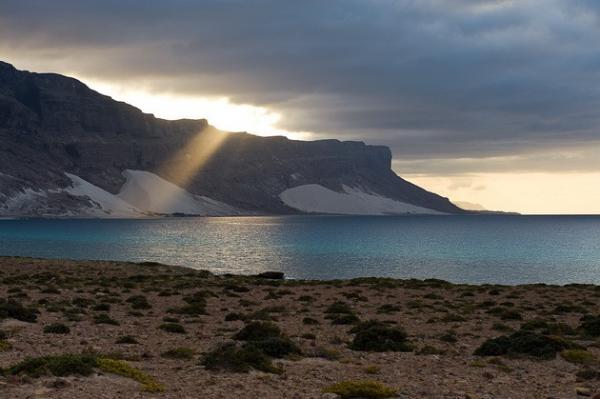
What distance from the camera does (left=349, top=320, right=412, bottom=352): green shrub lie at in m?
23.7

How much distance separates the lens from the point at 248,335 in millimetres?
24891

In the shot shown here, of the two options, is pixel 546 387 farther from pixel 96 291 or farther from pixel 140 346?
pixel 96 291

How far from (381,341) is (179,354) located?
7.73 metres

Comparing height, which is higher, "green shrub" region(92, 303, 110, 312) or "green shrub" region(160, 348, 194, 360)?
"green shrub" region(160, 348, 194, 360)

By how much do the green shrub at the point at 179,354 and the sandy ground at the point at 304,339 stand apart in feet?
0.79

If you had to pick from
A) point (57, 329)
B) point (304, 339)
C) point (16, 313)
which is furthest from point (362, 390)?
point (16, 313)

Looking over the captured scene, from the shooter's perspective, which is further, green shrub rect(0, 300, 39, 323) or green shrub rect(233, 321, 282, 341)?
green shrub rect(0, 300, 39, 323)

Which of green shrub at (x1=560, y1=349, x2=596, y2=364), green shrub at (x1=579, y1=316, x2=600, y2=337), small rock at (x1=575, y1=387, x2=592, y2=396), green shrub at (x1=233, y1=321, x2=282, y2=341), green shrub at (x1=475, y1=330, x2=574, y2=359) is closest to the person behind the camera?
small rock at (x1=575, y1=387, x2=592, y2=396)

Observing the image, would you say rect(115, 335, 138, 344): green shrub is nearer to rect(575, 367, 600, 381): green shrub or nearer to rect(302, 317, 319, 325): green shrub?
rect(302, 317, 319, 325): green shrub

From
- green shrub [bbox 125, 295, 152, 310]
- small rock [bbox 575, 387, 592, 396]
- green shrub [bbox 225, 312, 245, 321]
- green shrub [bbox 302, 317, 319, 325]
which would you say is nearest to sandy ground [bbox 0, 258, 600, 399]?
small rock [bbox 575, 387, 592, 396]

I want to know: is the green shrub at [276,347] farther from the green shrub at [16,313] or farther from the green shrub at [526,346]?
the green shrub at [16,313]

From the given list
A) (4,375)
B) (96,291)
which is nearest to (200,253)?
(96,291)

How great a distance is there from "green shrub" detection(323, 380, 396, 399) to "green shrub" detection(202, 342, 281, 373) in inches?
117

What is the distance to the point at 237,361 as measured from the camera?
18.7m
